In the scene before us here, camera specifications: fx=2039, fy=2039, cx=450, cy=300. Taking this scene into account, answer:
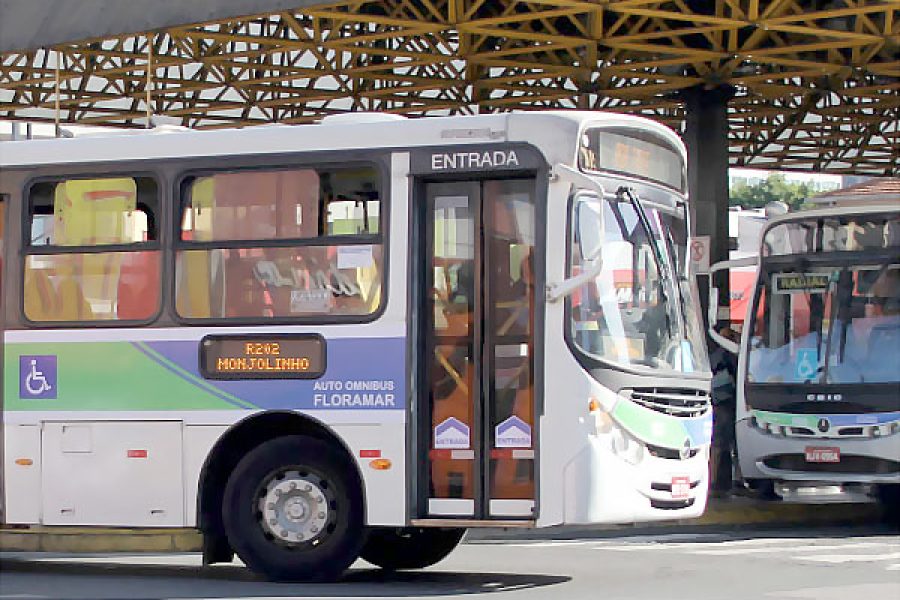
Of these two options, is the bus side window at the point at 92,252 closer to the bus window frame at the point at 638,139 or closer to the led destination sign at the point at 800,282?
the bus window frame at the point at 638,139

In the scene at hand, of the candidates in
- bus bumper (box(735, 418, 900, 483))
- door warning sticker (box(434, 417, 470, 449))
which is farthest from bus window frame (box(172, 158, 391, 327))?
bus bumper (box(735, 418, 900, 483))

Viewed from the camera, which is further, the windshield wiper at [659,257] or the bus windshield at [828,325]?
the bus windshield at [828,325]

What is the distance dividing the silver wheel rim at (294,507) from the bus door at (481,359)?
716 mm

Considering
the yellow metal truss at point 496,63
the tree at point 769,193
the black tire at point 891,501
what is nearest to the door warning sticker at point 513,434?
the black tire at point 891,501

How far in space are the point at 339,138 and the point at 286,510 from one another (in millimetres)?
2422

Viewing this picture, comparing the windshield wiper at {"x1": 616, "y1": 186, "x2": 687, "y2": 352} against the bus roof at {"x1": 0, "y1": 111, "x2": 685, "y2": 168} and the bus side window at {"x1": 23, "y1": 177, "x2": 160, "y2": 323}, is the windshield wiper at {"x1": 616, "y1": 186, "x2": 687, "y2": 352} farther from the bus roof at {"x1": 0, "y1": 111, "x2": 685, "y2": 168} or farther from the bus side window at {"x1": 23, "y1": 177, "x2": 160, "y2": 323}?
the bus side window at {"x1": 23, "y1": 177, "x2": 160, "y2": 323}

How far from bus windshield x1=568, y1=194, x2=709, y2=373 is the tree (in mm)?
106714

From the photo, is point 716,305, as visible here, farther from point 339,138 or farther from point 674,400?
point 339,138

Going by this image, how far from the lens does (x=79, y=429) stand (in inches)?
529

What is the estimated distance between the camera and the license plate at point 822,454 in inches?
781

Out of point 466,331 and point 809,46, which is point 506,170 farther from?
point 809,46

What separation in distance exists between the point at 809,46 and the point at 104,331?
15.9 metres

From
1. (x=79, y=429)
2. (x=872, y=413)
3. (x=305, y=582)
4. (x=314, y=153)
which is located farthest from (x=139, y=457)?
(x=872, y=413)

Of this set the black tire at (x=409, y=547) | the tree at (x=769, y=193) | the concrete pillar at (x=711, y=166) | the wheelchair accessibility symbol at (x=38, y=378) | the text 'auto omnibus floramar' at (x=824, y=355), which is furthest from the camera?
the tree at (x=769, y=193)
